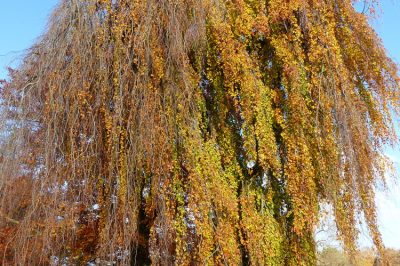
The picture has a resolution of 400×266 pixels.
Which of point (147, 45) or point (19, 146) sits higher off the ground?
point (147, 45)

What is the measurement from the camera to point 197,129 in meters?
5.00

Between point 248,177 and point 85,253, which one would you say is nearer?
point 248,177

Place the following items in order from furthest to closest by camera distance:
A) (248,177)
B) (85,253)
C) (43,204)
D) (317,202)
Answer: (85,253)
(248,177)
(317,202)
(43,204)

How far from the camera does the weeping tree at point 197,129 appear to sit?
4.79m

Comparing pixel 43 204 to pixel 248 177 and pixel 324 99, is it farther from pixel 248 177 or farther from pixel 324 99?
→ pixel 324 99

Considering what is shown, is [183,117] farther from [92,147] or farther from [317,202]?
[317,202]

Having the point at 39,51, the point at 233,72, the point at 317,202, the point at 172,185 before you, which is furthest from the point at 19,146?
the point at 317,202

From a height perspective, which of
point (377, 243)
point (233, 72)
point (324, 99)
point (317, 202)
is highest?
point (233, 72)

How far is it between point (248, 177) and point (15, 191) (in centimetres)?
270

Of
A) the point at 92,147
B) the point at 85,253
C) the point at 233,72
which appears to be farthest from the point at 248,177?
the point at 85,253

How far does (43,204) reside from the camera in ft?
15.4

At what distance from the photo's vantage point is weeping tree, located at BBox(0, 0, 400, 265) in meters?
4.79

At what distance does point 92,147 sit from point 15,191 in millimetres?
966

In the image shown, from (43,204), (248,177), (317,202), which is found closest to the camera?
(43,204)
